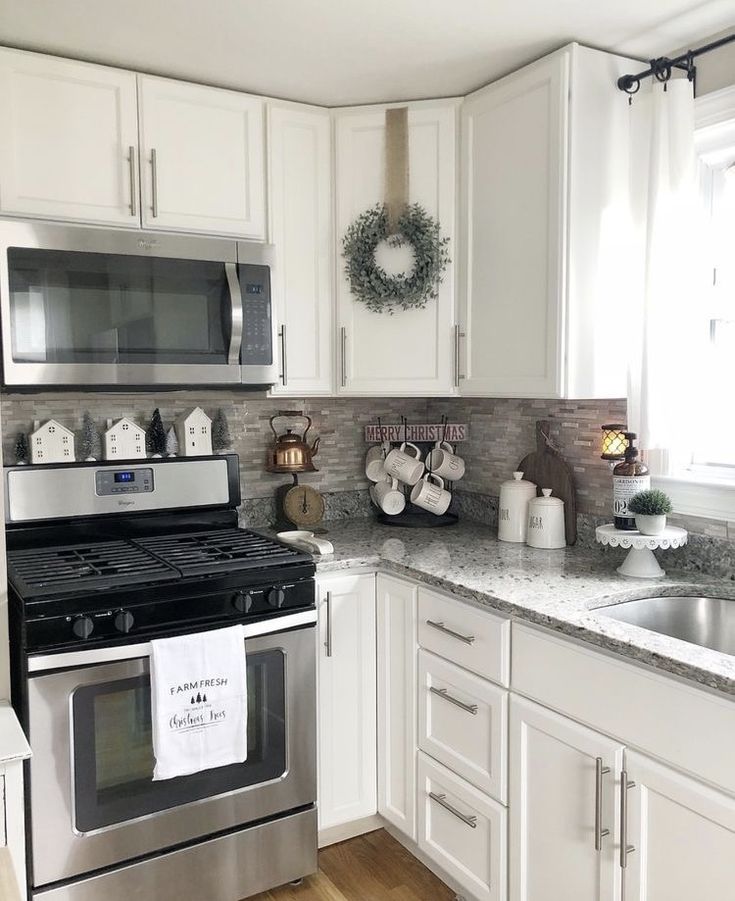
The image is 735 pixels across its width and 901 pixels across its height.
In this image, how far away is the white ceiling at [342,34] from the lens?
1933 millimetres

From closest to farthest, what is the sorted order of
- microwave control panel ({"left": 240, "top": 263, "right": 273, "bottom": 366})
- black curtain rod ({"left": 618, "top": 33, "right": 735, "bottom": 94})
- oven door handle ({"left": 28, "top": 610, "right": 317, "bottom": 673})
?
oven door handle ({"left": 28, "top": 610, "right": 317, "bottom": 673}) → black curtain rod ({"left": 618, "top": 33, "right": 735, "bottom": 94}) → microwave control panel ({"left": 240, "top": 263, "right": 273, "bottom": 366})

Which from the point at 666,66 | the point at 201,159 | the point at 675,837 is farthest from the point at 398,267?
the point at 675,837

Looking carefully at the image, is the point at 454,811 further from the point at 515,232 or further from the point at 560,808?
the point at 515,232

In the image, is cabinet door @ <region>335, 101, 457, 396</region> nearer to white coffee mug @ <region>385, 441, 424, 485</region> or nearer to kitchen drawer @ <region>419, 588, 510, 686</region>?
white coffee mug @ <region>385, 441, 424, 485</region>

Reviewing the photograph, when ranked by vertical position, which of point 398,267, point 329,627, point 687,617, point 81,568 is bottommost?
point 329,627

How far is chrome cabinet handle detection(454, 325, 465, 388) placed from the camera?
2549 mm

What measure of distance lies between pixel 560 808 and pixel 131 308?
166cm

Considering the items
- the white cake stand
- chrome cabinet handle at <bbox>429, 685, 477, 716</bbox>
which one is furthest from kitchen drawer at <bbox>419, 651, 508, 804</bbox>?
the white cake stand

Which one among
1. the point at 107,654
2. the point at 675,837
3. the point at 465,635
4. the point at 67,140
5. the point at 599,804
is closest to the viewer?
the point at 675,837

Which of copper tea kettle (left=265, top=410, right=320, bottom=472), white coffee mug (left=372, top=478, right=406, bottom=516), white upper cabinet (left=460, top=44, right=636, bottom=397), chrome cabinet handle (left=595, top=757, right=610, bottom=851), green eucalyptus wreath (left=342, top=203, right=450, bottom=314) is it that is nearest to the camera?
chrome cabinet handle (left=595, top=757, right=610, bottom=851)

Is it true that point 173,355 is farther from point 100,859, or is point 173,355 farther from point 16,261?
point 100,859

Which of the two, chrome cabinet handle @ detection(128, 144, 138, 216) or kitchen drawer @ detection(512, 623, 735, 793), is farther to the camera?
chrome cabinet handle @ detection(128, 144, 138, 216)

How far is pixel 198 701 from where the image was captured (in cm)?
200

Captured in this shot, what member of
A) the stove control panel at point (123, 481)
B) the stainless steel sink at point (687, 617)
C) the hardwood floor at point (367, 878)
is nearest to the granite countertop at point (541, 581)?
the stainless steel sink at point (687, 617)
